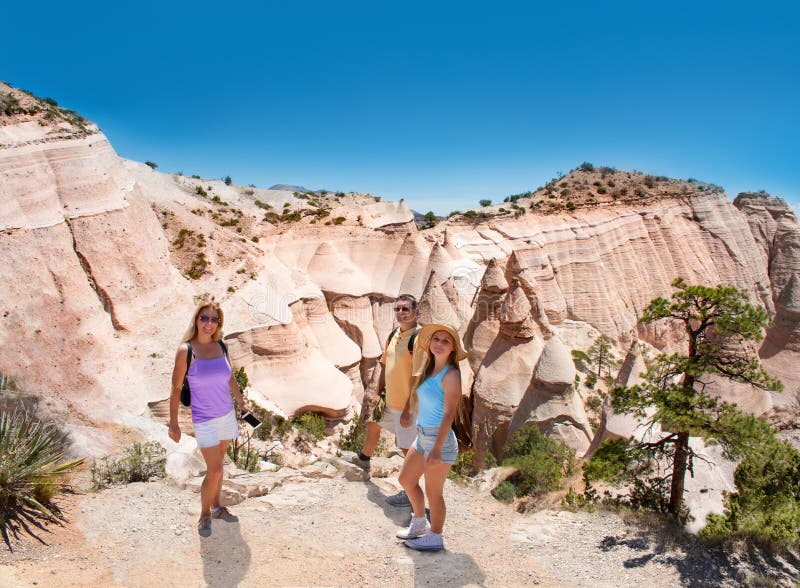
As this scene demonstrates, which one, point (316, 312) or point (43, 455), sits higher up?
point (316, 312)

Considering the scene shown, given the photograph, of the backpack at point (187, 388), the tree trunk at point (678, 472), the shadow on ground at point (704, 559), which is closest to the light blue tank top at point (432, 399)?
the backpack at point (187, 388)

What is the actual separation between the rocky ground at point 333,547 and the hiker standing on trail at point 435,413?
0.69m

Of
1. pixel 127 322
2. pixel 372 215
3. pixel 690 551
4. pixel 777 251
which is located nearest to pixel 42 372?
pixel 127 322

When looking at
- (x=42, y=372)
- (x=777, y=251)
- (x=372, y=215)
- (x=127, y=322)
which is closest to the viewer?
(x=42, y=372)

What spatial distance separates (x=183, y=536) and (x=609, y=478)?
508 centimetres

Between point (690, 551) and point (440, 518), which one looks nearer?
point (440, 518)

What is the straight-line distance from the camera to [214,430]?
4.70m

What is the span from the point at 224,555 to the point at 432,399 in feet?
7.85

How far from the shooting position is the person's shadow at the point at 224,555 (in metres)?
4.49

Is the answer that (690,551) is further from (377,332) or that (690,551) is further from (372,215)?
(372,215)

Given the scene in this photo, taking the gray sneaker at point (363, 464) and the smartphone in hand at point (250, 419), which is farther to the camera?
the gray sneaker at point (363, 464)

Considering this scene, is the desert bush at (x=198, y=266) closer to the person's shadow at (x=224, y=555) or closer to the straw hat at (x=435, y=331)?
the person's shadow at (x=224, y=555)

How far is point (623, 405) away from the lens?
7.04 meters

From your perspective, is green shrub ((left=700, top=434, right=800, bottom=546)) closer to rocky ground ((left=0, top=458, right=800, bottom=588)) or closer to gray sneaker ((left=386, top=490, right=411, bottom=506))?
rocky ground ((left=0, top=458, right=800, bottom=588))
